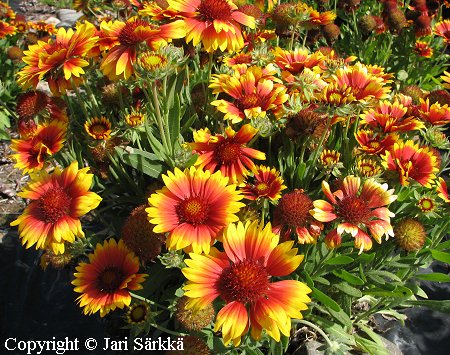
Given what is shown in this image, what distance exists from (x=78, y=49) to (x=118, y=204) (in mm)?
784

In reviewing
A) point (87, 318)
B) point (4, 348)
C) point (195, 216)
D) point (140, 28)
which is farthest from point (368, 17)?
point (4, 348)

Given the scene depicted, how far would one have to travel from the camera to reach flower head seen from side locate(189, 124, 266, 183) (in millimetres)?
1325

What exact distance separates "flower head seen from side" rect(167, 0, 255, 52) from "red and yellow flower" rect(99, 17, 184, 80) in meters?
0.07

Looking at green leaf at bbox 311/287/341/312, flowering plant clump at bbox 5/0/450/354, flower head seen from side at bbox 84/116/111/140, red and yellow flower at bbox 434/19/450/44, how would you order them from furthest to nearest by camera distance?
1. red and yellow flower at bbox 434/19/450/44
2. flower head seen from side at bbox 84/116/111/140
3. green leaf at bbox 311/287/341/312
4. flowering plant clump at bbox 5/0/450/354

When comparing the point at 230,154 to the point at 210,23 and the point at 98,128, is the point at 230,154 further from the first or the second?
the point at 98,128

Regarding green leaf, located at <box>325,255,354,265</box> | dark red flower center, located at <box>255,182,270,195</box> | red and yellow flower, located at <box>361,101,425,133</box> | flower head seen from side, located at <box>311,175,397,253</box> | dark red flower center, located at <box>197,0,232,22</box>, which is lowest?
green leaf, located at <box>325,255,354,265</box>

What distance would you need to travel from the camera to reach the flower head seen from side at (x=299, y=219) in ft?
4.11

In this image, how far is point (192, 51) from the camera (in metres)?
1.67

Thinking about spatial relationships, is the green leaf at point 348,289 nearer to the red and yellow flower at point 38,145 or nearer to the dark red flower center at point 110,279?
the dark red flower center at point 110,279

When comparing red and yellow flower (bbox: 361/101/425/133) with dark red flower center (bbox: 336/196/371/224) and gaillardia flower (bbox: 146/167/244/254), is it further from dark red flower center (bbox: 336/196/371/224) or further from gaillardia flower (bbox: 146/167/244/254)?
gaillardia flower (bbox: 146/167/244/254)

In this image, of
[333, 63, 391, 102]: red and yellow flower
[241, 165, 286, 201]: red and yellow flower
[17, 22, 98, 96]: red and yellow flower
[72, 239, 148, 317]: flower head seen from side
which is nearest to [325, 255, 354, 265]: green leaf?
[241, 165, 286, 201]: red and yellow flower

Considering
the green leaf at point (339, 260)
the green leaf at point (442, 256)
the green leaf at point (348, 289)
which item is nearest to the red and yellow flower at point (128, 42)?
the green leaf at point (339, 260)

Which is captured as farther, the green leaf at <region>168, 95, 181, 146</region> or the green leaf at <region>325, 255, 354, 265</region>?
the green leaf at <region>168, 95, 181, 146</region>

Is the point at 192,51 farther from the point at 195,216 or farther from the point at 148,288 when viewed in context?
the point at 148,288
